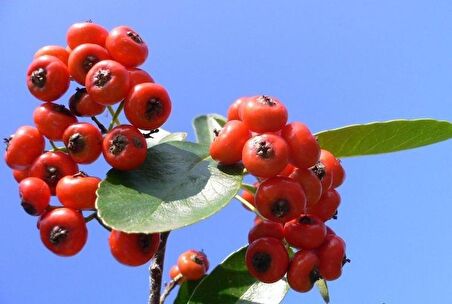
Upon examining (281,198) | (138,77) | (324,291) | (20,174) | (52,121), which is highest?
(138,77)

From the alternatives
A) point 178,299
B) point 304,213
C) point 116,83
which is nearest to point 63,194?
point 116,83

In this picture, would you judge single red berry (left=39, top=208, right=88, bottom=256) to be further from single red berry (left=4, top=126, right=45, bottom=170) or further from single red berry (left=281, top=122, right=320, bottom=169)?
single red berry (left=281, top=122, right=320, bottom=169)

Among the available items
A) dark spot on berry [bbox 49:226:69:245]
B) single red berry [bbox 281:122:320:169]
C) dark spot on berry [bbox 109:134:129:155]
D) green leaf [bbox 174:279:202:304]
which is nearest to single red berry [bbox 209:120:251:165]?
single red berry [bbox 281:122:320:169]

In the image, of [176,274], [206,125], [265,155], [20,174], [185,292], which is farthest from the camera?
[206,125]

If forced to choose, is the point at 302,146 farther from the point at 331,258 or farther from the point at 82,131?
the point at 82,131

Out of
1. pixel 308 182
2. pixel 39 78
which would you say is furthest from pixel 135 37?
pixel 308 182

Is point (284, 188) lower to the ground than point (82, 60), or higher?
lower

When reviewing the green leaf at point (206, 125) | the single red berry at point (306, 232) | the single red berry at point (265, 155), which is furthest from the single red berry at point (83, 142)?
the green leaf at point (206, 125)
